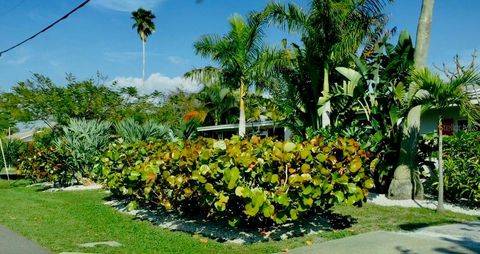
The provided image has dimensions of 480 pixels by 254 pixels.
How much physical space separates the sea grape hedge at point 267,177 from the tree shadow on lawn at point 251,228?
0.19 m

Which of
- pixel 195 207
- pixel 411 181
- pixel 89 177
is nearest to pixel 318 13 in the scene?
pixel 411 181

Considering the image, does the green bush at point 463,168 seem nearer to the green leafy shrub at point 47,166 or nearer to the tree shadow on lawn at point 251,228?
the tree shadow on lawn at point 251,228

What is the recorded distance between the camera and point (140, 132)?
1370 centimetres

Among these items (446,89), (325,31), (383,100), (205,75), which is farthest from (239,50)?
(446,89)

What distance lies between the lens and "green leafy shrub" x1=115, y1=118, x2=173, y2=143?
44.3ft

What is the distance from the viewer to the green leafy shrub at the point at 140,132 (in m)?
13.5

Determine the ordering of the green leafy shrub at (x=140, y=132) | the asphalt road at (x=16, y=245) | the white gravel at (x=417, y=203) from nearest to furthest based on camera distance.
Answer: the asphalt road at (x=16, y=245), the white gravel at (x=417, y=203), the green leafy shrub at (x=140, y=132)

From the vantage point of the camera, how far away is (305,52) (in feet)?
52.4

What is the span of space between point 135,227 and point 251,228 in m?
2.29

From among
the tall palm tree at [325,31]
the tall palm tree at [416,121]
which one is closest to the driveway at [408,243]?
the tall palm tree at [416,121]

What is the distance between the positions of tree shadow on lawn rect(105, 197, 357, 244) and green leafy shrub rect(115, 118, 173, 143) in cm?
444

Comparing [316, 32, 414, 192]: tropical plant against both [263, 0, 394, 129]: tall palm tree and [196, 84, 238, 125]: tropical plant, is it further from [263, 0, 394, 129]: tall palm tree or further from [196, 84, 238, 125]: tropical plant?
[196, 84, 238, 125]: tropical plant

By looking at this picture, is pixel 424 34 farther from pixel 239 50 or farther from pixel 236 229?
pixel 239 50

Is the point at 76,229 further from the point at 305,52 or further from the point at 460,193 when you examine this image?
the point at 305,52
